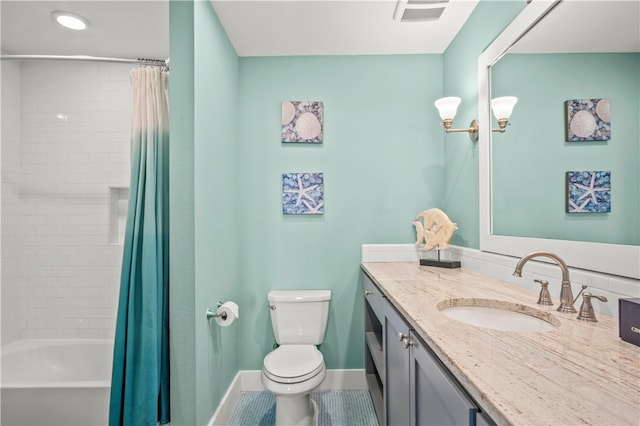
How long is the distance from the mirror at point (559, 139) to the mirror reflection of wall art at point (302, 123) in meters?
1.07

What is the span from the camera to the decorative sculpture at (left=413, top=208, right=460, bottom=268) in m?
1.91

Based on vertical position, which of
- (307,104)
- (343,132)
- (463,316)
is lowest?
(463,316)

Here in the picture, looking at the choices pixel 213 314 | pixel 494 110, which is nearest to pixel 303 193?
pixel 213 314

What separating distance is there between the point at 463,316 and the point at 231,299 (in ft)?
4.79

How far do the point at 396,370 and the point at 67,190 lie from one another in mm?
2618

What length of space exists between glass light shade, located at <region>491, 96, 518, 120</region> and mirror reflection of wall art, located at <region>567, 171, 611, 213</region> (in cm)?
50

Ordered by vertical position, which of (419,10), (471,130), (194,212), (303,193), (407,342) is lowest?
→ (407,342)

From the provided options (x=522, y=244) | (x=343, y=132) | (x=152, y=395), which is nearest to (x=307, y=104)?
(x=343, y=132)

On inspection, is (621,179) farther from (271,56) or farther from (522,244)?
(271,56)

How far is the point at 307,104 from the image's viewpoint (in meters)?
2.25

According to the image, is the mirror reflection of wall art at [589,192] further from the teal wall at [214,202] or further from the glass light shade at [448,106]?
the teal wall at [214,202]

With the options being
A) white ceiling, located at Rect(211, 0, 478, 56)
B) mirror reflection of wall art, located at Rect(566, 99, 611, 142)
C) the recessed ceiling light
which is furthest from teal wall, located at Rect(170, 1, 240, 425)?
mirror reflection of wall art, located at Rect(566, 99, 611, 142)

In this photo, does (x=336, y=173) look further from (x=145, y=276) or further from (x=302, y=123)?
(x=145, y=276)

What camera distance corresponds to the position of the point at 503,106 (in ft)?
4.87
